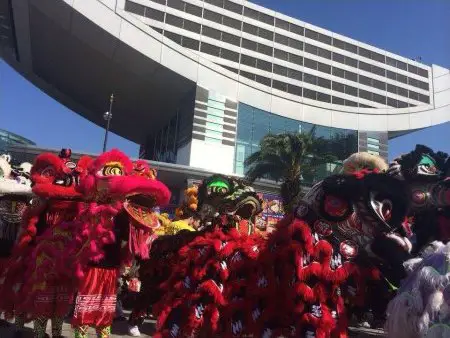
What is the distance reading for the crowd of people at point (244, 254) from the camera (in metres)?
3.67

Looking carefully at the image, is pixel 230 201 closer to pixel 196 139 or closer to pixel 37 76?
pixel 196 139

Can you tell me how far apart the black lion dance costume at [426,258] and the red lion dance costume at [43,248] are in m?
3.01

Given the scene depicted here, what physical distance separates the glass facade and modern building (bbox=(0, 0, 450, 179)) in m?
0.08

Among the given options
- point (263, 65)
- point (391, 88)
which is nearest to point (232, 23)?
point (263, 65)

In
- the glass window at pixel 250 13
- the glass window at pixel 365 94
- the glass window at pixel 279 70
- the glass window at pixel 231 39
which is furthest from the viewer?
the glass window at pixel 365 94

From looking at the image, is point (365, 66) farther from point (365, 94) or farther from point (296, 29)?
point (296, 29)

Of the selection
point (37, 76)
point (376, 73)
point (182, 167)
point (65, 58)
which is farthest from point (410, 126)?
point (37, 76)

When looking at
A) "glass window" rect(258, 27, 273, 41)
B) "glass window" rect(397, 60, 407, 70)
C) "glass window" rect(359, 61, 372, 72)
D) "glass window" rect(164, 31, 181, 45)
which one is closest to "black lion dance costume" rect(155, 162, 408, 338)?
"glass window" rect(164, 31, 181, 45)

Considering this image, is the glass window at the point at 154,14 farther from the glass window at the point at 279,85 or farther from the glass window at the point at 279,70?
the glass window at the point at 279,85

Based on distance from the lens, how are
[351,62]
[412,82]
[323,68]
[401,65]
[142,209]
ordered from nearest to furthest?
1. [142,209]
2. [323,68]
3. [351,62]
4. [412,82]
5. [401,65]

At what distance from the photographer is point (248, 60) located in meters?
32.8

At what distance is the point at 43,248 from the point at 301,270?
8.27ft

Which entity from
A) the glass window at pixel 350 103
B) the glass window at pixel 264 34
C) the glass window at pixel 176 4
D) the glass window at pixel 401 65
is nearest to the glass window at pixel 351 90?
the glass window at pixel 350 103

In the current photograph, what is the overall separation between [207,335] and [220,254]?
766 mm
